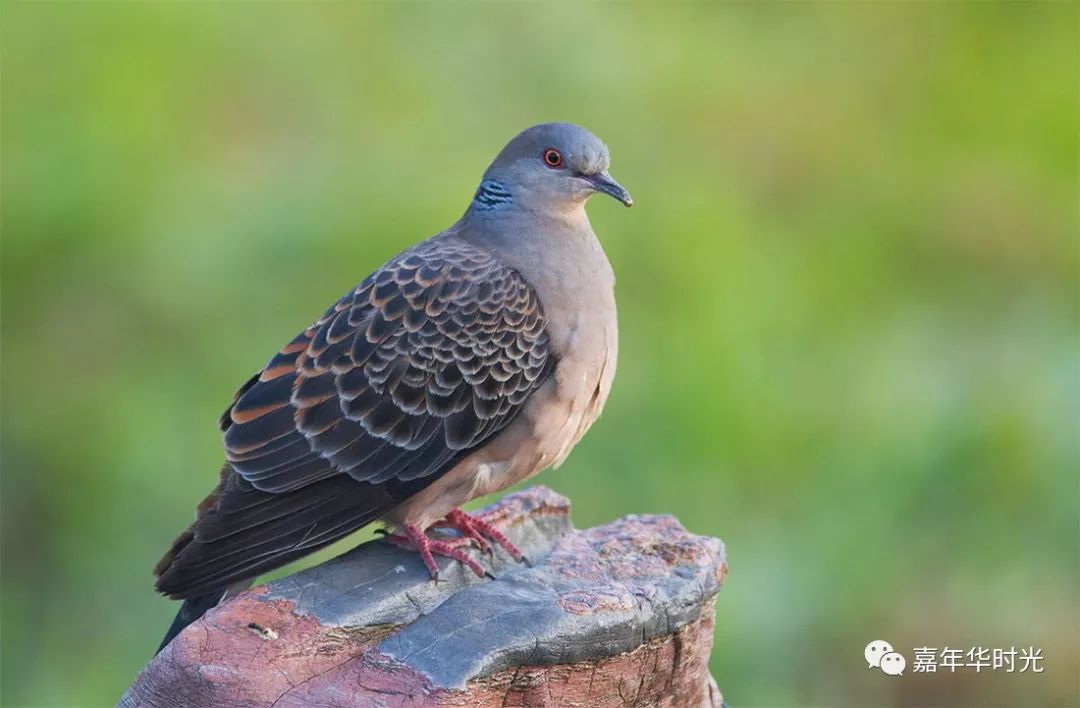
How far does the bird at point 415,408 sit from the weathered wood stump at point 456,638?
8.0 inches

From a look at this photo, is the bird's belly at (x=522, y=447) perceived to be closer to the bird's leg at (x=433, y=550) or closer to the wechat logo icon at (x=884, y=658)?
the bird's leg at (x=433, y=550)

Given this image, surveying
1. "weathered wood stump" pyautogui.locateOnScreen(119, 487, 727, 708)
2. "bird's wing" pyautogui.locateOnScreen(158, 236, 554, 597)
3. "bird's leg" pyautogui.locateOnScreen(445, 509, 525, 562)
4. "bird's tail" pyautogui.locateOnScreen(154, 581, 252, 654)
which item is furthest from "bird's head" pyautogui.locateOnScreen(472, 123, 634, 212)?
"bird's tail" pyautogui.locateOnScreen(154, 581, 252, 654)

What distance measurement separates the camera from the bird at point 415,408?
482 cm

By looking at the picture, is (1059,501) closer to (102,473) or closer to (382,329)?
(382,329)

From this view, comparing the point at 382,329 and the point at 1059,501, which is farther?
the point at 1059,501

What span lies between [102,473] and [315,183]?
272 cm

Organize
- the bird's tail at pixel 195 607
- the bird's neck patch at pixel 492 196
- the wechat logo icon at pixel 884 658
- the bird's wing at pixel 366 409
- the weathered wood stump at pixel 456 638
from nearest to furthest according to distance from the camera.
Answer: the weathered wood stump at pixel 456 638 → the bird's wing at pixel 366 409 → the bird's tail at pixel 195 607 → the bird's neck patch at pixel 492 196 → the wechat logo icon at pixel 884 658

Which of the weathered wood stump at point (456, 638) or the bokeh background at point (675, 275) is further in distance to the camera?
the bokeh background at point (675, 275)

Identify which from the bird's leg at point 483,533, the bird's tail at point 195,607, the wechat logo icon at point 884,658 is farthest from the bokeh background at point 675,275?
the bird's tail at point 195,607

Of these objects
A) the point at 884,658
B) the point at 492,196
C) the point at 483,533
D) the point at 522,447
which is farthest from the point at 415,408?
the point at 884,658

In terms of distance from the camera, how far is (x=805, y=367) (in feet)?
31.1

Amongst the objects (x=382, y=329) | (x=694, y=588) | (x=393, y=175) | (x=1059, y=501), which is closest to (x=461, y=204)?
(x=393, y=175)

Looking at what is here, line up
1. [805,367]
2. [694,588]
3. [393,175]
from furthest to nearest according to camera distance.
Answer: [393,175]
[805,367]
[694,588]

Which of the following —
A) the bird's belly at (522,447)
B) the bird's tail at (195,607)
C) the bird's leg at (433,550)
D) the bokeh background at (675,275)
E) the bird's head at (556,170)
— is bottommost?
the bird's tail at (195,607)
